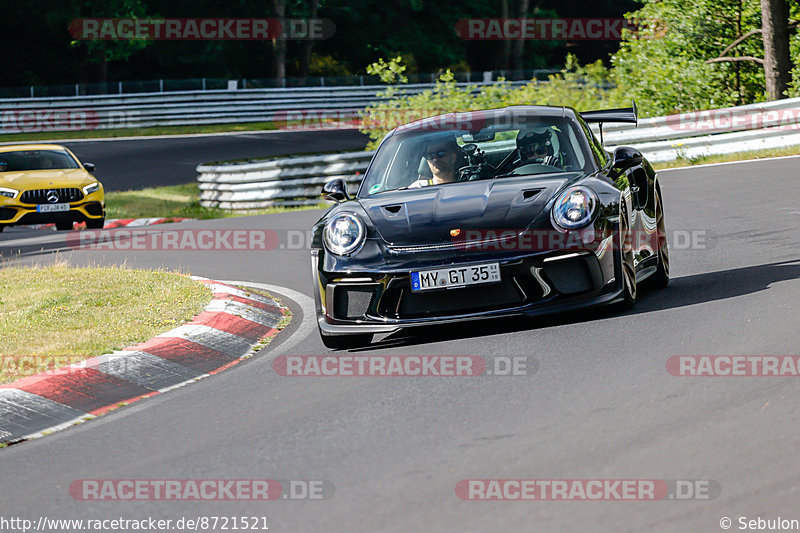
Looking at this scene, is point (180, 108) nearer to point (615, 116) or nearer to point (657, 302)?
point (615, 116)

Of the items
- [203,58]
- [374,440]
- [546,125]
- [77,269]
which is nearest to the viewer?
[374,440]

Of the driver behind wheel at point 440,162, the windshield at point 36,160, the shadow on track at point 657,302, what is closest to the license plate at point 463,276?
the shadow on track at point 657,302

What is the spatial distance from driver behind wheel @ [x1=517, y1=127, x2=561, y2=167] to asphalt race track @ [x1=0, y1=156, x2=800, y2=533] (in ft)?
3.64

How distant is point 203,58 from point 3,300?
42.0m

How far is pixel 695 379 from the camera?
572 cm

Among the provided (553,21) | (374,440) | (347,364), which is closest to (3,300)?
(347,364)

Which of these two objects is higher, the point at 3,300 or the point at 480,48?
the point at 480,48

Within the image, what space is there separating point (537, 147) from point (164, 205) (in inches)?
690

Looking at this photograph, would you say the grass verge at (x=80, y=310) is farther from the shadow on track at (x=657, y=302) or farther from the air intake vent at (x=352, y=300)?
the shadow on track at (x=657, y=302)

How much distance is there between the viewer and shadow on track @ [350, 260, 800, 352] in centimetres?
739

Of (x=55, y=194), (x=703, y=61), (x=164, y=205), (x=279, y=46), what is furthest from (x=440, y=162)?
(x=279, y=46)

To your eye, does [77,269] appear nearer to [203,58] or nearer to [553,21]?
[203,58]

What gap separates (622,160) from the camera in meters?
7.84

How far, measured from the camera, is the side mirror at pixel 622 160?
783cm
